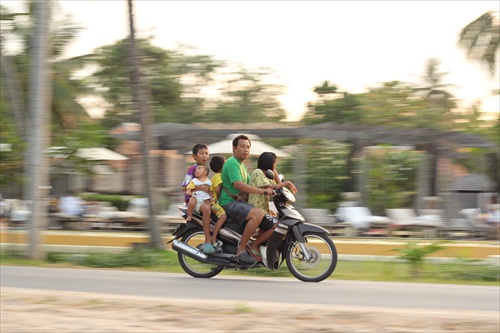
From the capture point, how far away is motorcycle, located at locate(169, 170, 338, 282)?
10859mm

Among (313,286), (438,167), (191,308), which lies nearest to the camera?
(191,308)

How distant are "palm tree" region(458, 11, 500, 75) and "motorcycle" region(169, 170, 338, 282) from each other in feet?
40.2

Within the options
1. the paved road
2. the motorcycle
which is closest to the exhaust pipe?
the motorcycle

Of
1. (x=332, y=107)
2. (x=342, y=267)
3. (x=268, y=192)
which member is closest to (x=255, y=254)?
(x=268, y=192)

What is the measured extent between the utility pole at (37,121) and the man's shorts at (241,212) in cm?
A: 576

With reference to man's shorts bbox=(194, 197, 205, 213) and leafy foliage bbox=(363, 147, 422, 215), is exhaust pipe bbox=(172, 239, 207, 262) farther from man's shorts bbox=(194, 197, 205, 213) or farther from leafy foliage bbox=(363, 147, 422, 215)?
leafy foliage bbox=(363, 147, 422, 215)

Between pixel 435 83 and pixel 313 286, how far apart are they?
125 ft

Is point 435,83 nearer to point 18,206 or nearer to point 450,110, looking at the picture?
point 450,110

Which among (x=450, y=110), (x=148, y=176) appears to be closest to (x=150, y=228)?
(x=148, y=176)

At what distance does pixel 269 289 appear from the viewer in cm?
1052

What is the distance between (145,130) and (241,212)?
19.9 ft

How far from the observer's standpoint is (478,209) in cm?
2458

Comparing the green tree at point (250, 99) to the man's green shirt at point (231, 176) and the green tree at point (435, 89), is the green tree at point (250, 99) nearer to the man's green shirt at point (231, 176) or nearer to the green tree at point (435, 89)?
the green tree at point (435, 89)

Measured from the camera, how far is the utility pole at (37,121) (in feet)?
51.0
